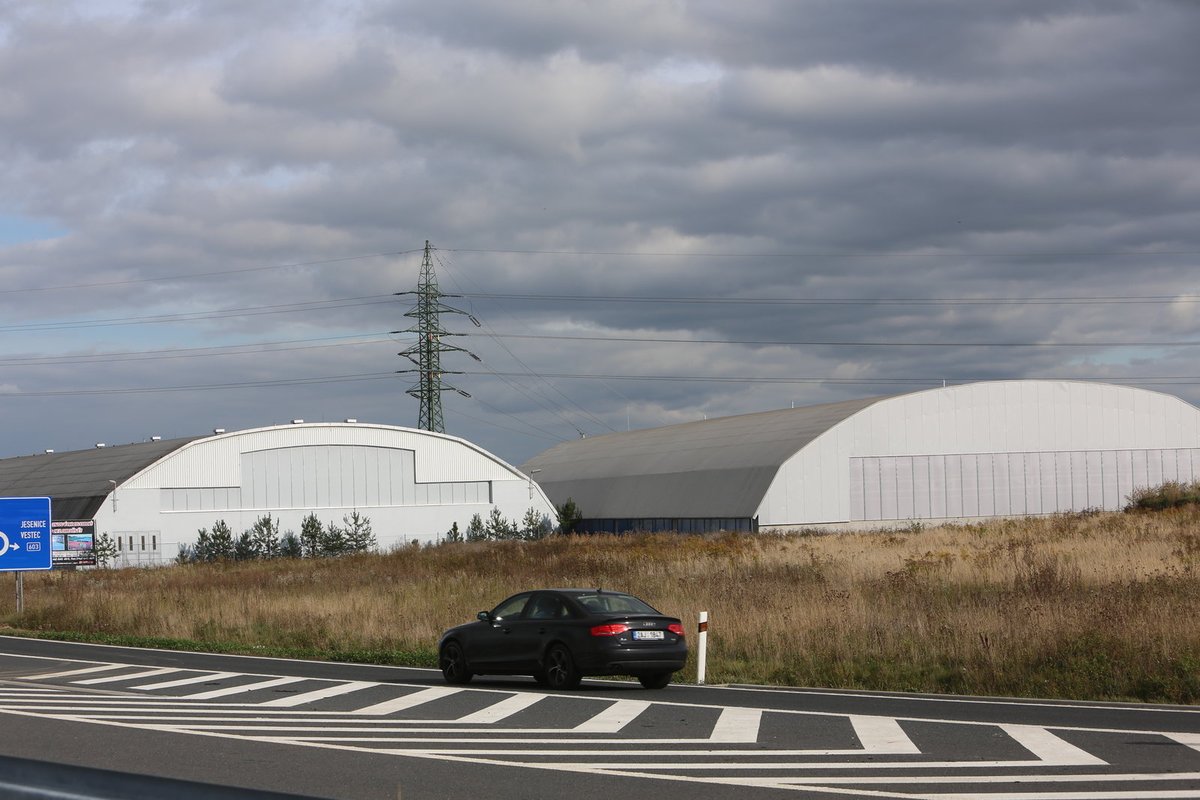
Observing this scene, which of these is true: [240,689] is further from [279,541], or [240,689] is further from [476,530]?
[476,530]

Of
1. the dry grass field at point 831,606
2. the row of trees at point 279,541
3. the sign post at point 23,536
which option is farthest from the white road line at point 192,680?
the row of trees at point 279,541

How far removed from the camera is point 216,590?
38.9 m

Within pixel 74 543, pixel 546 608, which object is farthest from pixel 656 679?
pixel 74 543

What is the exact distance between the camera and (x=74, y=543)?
6438 centimetres

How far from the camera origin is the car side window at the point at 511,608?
19.5 m

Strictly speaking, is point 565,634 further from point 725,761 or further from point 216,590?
point 216,590

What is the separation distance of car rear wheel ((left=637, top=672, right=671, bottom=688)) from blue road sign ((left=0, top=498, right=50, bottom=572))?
84.9ft

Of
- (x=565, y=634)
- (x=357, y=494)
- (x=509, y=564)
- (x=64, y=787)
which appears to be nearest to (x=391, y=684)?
(x=565, y=634)

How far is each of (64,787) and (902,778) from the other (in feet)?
27.6

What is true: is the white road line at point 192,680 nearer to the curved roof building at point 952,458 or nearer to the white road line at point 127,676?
the white road line at point 127,676

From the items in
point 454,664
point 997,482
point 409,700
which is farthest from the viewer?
point 997,482

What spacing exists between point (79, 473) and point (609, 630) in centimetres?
6438

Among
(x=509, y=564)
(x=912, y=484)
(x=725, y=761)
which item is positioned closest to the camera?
(x=725, y=761)

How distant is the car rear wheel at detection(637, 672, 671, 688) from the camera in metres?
18.5
